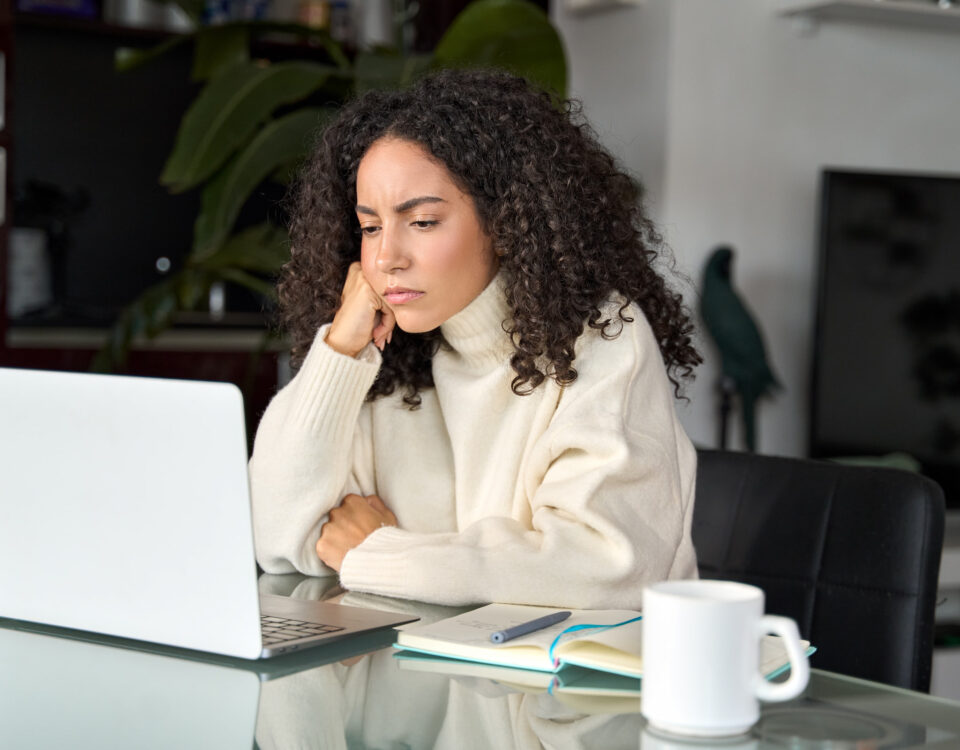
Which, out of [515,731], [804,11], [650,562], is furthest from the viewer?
[804,11]

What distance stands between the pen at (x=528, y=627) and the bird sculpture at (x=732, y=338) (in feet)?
6.22

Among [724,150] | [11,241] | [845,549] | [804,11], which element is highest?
[804,11]

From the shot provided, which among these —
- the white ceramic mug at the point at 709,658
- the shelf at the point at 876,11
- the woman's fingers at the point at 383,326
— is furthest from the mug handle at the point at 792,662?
the shelf at the point at 876,11

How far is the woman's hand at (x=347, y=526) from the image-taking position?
49.6 inches

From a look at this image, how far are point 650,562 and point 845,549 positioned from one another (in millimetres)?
298

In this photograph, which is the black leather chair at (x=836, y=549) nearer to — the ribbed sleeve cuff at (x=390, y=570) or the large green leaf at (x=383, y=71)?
the ribbed sleeve cuff at (x=390, y=570)

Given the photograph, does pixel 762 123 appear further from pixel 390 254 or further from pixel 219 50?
pixel 390 254

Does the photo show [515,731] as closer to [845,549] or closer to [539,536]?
[539,536]

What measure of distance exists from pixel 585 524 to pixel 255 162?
1.58 metres

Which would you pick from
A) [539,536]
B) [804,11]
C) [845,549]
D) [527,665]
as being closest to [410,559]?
[539,536]

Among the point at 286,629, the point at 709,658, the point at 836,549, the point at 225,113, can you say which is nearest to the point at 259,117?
the point at 225,113

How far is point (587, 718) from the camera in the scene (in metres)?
0.78

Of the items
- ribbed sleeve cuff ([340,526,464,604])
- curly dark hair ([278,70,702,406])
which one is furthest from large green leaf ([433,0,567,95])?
ribbed sleeve cuff ([340,526,464,604])

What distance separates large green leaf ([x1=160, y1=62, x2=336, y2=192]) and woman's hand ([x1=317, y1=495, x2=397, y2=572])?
1.36 m
